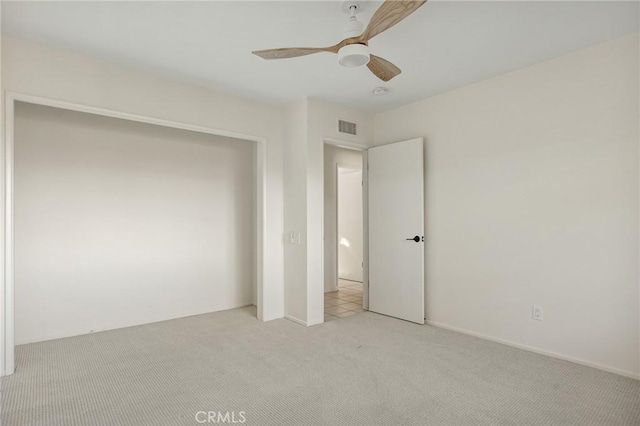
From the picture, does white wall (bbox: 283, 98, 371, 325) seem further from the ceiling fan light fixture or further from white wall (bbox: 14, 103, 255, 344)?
the ceiling fan light fixture

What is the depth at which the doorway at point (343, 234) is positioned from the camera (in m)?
5.25

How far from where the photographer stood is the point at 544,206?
315cm

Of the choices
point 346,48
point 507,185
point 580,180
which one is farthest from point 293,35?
point 580,180

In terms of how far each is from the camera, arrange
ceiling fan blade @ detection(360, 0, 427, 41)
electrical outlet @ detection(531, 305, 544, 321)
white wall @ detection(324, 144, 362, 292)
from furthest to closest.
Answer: white wall @ detection(324, 144, 362, 292) → electrical outlet @ detection(531, 305, 544, 321) → ceiling fan blade @ detection(360, 0, 427, 41)

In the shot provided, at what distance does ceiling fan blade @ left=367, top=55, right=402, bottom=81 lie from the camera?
2520 millimetres

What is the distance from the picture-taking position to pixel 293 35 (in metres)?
2.71

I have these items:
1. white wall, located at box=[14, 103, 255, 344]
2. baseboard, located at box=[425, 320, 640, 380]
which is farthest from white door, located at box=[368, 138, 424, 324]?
white wall, located at box=[14, 103, 255, 344]

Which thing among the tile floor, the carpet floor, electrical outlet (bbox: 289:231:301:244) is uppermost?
electrical outlet (bbox: 289:231:301:244)

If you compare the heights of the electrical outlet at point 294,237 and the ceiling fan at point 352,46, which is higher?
the ceiling fan at point 352,46

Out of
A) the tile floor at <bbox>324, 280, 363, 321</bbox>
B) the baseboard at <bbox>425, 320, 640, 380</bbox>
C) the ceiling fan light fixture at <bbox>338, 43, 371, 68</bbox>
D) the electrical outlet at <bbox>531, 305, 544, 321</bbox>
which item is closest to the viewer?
the ceiling fan light fixture at <bbox>338, 43, 371, 68</bbox>

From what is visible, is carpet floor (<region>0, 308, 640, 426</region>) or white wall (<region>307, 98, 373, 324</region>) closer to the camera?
carpet floor (<region>0, 308, 640, 426</region>)

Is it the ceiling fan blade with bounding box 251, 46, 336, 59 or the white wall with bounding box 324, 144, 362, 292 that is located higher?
the ceiling fan blade with bounding box 251, 46, 336, 59

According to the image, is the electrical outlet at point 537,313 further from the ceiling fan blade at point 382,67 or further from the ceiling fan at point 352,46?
the ceiling fan at point 352,46

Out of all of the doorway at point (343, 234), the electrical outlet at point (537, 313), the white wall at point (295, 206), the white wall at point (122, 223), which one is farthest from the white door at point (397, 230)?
the white wall at point (122, 223)
